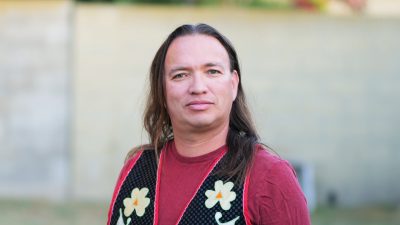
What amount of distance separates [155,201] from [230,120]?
13.8 inches

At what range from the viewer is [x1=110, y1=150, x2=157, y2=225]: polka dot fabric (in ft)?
8.14

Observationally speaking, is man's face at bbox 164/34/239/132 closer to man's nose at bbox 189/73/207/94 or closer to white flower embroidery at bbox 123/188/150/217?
man's nose at bbox 189/73/207/94

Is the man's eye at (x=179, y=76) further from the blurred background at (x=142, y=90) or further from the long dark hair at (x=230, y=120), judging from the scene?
the blurred background at (x=142, y=90)

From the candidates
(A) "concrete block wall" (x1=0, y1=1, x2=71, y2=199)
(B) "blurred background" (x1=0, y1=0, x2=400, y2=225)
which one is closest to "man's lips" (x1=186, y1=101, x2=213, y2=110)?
(B) "blurred background" (x1=0, y1=0, x2=400, y2=225)

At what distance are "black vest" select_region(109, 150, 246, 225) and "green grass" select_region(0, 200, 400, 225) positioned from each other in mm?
5590

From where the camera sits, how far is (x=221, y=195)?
233cm

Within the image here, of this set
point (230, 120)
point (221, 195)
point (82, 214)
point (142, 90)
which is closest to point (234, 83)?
point (230, 120)

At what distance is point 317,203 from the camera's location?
9945mm

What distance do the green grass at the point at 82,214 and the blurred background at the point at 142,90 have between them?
3.7 inches

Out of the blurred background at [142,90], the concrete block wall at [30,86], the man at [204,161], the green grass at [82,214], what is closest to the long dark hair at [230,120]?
the man at [204,161]

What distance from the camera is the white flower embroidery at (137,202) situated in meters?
2.46

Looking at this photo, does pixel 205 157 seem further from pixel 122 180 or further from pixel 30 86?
pixel 30 86

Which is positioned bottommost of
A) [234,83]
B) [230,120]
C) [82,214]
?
[82,214]

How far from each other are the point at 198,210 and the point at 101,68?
7633 millimetres
